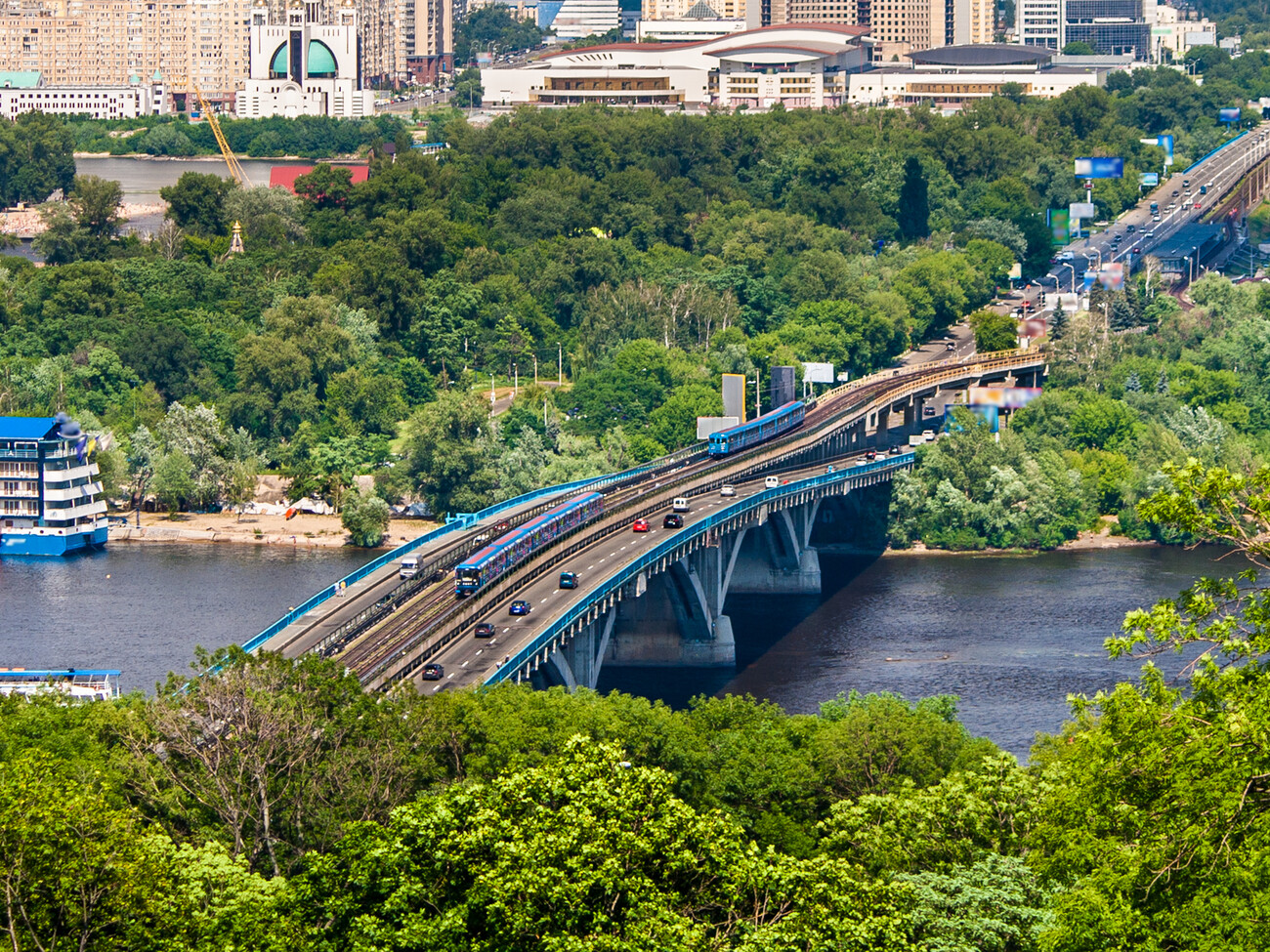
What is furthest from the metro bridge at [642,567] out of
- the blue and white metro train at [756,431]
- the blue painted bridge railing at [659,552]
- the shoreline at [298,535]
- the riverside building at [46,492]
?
the riverside building at [46,492]

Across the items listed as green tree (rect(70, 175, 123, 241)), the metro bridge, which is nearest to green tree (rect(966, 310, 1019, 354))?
the metro bridge

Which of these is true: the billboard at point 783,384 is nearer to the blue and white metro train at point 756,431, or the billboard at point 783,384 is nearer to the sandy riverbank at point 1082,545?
the blue and white metro train at point 756,431

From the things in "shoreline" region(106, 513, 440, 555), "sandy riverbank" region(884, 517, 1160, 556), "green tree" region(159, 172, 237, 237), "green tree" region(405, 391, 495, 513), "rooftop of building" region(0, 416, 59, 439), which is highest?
"green tree" region(159, 172, 237, 237)

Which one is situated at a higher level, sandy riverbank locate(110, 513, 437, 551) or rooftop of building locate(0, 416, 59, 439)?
rooftop of building locate(0, 416, 59, 439)

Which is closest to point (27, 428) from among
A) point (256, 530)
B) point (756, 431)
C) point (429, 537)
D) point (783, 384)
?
point (256, 530)

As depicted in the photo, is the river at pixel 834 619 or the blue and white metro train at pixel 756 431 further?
the blue and white metro train at pixel 756 431

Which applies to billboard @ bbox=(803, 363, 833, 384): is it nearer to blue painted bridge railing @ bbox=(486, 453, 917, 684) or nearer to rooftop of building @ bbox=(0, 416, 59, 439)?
blue painted bridge railing @ bbox=(486, 453, 917, 684)
